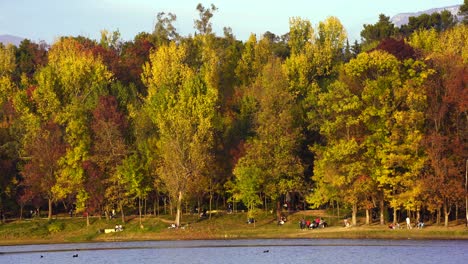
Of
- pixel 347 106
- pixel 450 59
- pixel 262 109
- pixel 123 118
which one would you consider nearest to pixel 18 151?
pixel 123 118

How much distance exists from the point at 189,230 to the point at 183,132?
12.2m

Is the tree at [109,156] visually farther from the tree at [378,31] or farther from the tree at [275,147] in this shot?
the tree at [378,31]

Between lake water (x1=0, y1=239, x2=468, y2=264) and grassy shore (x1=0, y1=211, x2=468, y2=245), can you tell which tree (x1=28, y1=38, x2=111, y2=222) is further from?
lake water (x1=0, y1=239, x2=468, y2=264)

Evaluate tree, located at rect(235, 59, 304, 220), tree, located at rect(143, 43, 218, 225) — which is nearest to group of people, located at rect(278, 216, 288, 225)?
tree, located at rect(235, 59, 304, 220)

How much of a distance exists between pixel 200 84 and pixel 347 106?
24.4m

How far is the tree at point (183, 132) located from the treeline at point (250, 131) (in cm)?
18

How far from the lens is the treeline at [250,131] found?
336 ft

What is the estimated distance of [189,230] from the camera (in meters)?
110

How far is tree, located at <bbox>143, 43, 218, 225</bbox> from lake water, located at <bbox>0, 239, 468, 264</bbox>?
454 inches

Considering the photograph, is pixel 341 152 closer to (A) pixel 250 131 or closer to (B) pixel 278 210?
(B) pixel 278 210

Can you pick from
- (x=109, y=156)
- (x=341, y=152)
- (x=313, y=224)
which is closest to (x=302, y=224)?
(x=313, y=224)

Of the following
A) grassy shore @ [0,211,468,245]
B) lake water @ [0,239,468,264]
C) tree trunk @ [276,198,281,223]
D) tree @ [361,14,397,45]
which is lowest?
lake water @ [0,239,468,264]

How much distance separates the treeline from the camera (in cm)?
10231

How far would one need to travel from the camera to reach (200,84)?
121312mm
